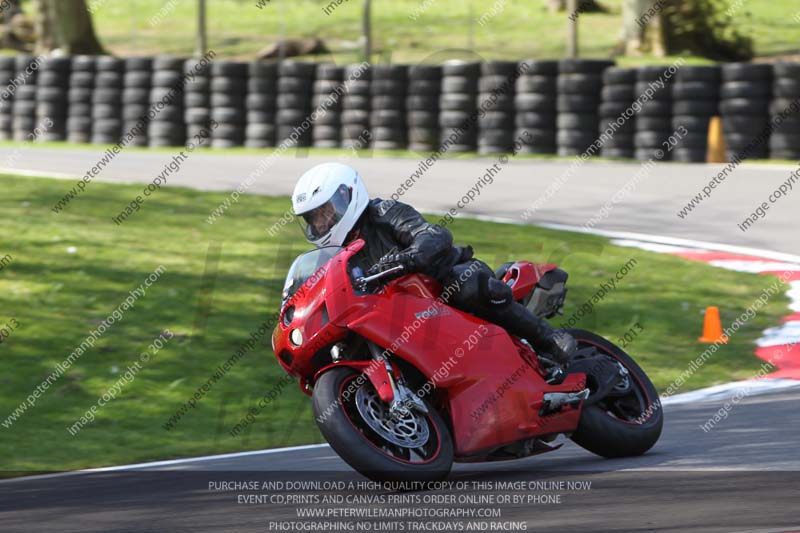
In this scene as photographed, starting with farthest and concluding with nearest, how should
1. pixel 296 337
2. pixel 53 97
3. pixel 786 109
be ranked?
pixel 53 97 < pixel 786 109 < pixel 296 337

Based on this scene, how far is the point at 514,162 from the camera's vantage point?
19000 millimetres

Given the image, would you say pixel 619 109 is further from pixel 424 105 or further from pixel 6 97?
pixel 6 97

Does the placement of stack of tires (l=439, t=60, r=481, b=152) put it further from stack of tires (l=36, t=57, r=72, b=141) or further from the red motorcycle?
the red motorcycle

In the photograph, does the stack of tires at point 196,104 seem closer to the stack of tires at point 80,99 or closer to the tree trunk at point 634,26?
the stack of tires at point 80,99

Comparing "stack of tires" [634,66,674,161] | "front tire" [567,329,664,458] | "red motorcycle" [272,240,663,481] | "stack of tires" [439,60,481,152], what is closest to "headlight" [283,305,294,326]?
"red motorcycle" [272,240,663,481]

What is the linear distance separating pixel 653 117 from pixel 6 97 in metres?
10.8

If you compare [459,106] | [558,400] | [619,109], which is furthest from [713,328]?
[459,106]

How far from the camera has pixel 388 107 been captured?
20062 millimetres

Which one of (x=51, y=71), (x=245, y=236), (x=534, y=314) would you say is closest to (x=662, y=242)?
(x=245, y=236)

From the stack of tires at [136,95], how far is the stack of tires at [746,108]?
29.2 feet

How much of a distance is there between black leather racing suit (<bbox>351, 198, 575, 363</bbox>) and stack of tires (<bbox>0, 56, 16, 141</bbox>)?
57.7 ft

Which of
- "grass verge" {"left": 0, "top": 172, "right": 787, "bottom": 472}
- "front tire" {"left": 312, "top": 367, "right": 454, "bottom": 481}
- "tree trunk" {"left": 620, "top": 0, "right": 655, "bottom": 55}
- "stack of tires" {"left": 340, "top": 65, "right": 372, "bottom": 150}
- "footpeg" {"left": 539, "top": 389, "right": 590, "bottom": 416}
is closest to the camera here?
"front tire" {"left": 312, "top": 367, "right": 454, "bottom": 481}

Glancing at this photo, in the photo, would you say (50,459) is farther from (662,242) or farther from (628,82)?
(628,82)

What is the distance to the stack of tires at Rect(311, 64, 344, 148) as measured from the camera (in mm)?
20422
